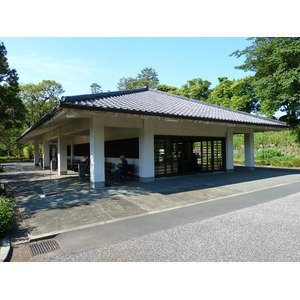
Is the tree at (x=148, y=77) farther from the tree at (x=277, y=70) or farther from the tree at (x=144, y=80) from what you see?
the tree at (x=277, y=70)

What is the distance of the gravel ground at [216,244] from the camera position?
3201 mm

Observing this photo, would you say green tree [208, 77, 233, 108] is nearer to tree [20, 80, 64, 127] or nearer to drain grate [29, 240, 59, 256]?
tree [20, 80, 64, 127]

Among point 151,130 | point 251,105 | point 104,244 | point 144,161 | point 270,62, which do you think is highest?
point 270,62

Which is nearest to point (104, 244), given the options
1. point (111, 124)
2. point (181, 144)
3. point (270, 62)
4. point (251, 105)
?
point (111, 124)

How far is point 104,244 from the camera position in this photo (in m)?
3.70

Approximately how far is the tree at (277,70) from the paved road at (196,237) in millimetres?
15298

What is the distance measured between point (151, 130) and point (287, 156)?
14.2 meters

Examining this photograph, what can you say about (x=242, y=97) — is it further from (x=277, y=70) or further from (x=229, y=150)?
(x=229, y=150)

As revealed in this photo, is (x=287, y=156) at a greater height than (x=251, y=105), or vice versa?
(x=251, y=105)

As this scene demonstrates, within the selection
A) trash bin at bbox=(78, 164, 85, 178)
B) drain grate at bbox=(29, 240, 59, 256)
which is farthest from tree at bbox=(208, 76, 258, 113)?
drain grate at bbox=(29, 240, 59, 256)

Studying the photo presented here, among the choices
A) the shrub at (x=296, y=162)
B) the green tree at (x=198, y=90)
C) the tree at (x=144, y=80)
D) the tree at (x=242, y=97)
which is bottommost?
the shrub at (x=296, y=162)

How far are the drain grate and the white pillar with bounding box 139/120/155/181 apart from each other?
20.0ft

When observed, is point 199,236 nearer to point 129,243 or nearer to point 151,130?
point 129,243

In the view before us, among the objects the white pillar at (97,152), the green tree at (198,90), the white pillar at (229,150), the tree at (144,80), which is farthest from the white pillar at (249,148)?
the tree at (144,80)
